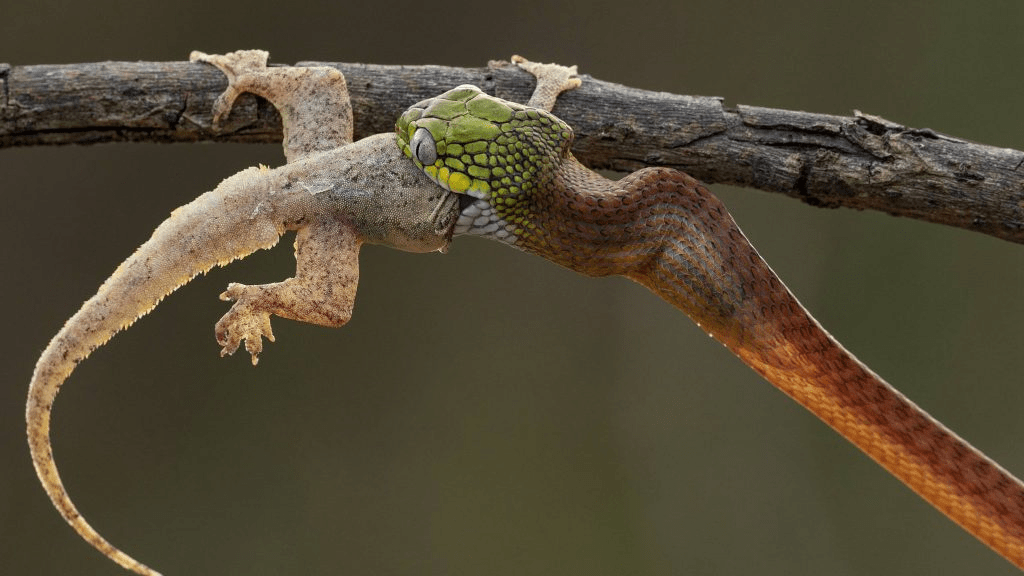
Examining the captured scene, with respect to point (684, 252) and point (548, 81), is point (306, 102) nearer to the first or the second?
point (548, 81)

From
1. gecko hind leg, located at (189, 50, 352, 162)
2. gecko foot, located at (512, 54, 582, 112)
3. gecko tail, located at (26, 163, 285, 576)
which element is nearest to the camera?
gecko tail, located at (26, 163, 285, 576)

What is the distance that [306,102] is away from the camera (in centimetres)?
338

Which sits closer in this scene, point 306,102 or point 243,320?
point 243,320

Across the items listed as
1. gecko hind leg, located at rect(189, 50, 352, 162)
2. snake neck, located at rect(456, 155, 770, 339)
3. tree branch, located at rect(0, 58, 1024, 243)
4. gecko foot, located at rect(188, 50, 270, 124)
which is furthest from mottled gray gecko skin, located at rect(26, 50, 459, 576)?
tree branch, located at rect(0, 58, 1024, 243)

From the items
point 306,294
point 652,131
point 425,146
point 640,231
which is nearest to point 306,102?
point 425,146

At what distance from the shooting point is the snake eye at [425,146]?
3004mm

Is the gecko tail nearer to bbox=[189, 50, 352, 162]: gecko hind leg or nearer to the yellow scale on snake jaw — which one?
bbox=[189, 50, 352, 162]: gecko hind leg

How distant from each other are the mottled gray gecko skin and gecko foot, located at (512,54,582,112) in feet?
2.74

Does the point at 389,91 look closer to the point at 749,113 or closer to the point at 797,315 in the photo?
the point at 749,113

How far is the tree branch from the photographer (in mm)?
3826

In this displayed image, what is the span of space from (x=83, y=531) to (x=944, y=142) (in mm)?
3210

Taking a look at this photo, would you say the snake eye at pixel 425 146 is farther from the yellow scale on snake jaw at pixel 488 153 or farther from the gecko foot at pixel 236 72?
the gecko foot at pixel 236 72

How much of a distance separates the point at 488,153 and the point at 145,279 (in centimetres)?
104

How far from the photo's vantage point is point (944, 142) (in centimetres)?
387
